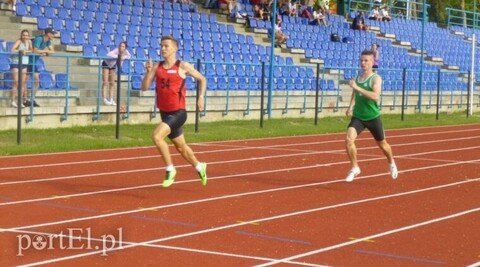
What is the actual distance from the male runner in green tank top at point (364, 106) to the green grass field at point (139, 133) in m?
5.83

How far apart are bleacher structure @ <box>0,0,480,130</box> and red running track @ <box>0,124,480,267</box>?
6229mm

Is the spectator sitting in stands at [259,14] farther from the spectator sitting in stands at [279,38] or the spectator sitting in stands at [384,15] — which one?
the spectator sitting in stands at [384,15]

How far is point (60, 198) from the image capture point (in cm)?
1227

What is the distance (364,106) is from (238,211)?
12.5ft

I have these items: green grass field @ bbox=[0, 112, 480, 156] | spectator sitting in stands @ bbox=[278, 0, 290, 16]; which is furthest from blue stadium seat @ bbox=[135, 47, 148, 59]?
spectator sitting in stands @ bbox=[278, 0, 290, 16]

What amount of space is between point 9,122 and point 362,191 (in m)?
9.19

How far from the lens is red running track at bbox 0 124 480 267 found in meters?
9.05

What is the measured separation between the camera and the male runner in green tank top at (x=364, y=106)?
14.4 metres

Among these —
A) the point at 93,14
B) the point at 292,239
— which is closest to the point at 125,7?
the point at 93,14

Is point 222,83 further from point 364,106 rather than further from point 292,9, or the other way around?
point 364,106

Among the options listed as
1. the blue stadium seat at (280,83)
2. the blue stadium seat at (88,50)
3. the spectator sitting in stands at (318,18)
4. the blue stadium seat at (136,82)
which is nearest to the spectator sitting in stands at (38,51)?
the blue stadium seat at (88,50)

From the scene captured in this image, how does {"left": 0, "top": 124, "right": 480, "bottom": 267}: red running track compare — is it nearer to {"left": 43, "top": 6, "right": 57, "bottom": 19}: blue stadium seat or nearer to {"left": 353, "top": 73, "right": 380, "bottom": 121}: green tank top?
{"left": 353, "top": 73, "right": 380, "bottom": 121}: green tank top

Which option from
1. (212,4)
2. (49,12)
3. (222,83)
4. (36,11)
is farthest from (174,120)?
(212,4)

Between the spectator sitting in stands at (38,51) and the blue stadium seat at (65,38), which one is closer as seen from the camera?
the spectator sitting in stands at (38,51)
